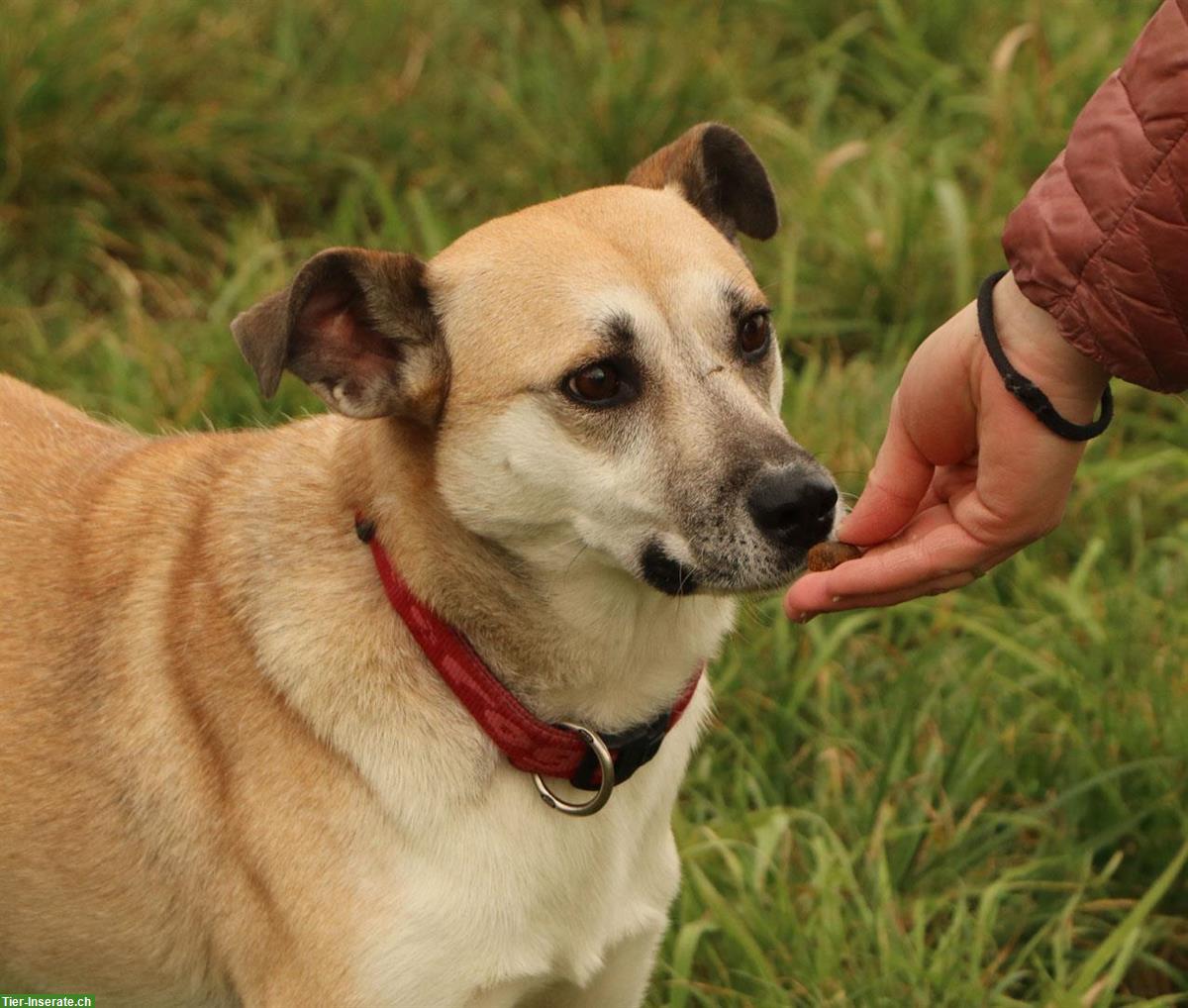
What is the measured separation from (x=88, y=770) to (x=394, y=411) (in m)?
0.91

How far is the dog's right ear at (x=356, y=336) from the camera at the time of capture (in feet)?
10.0

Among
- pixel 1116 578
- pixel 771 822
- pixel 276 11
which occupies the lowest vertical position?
pixel 1116 578

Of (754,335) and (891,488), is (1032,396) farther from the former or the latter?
(754,335)

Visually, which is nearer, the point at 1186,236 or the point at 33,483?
the point at 1186,236

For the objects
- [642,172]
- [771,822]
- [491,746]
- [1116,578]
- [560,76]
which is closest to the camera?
[491,746]

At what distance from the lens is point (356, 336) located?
3225 millimetres

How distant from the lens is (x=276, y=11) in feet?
22.3

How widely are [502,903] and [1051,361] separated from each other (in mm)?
1320

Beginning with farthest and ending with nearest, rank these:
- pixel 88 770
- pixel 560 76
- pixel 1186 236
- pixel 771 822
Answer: pixel 560 76, pixel 771 822, pixel 88 770, pixel 1186 236

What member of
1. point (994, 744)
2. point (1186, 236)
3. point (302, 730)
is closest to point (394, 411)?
point (302, 730)

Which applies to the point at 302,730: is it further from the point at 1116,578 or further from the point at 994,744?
the point at 1116,578

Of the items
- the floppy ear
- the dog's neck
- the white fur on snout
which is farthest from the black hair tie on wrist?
the floppy ear

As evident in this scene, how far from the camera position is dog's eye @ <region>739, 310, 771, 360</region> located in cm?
331

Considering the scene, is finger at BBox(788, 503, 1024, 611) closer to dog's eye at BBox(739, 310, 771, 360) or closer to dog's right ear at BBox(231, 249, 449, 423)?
dog's eye at BBox(739, 310, 771, 360)
